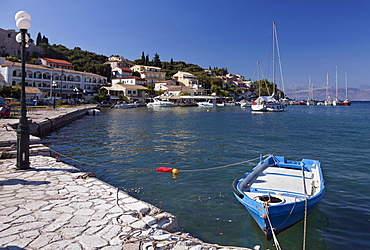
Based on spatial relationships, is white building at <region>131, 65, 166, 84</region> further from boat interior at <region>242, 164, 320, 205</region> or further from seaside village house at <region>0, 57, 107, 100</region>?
boat interior at <region>242, 164, 320, 205</region>

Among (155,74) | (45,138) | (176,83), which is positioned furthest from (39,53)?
(45,138)

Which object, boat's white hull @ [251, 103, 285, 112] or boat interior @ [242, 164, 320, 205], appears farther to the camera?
boat's white hull @ [251, 103, 285, 112]

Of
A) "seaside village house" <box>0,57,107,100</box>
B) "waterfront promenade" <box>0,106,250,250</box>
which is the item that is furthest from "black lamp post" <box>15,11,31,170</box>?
"seaside village house" <box>0,57,107,100</box>

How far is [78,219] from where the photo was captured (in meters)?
4.80

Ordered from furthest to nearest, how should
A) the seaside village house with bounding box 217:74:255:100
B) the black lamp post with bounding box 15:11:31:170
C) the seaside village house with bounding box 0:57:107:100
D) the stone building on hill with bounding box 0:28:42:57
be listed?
the seaside village house with bounding box 217:74:255:100
the stone building on hill with bounding box 0:28:42:57
the seaside village house with bounding box 0:57:107:100
the black lamp post with bounding box 15:11:31:170

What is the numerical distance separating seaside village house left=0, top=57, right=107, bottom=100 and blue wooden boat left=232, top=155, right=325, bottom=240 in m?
59.5

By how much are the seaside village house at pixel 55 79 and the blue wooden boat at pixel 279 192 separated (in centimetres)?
5948

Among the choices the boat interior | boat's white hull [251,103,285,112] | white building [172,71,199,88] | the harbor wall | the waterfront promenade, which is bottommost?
the boat interior

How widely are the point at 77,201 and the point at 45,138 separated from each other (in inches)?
647

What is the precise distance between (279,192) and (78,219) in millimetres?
4966

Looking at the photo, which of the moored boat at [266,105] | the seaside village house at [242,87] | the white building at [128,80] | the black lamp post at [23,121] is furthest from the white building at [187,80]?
the black lamp post at [23,121]

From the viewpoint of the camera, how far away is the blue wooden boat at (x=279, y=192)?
5.75 m

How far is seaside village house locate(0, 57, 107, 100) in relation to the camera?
6028 centimetres

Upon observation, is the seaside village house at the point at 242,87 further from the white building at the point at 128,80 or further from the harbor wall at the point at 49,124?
the harbor wall at the point at 49,124
